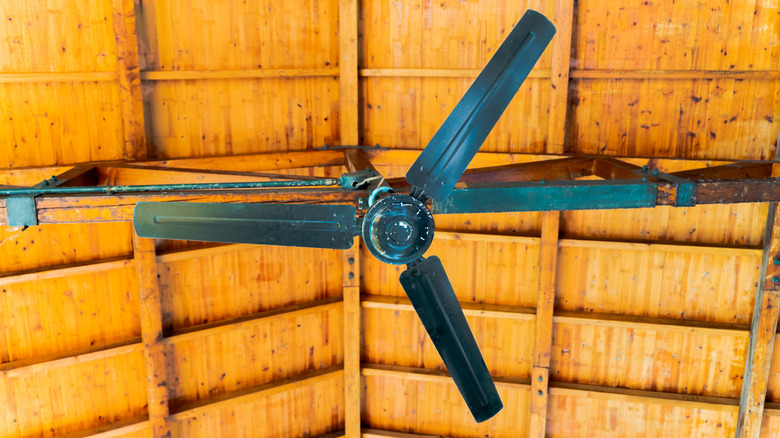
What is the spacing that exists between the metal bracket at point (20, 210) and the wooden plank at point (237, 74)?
2.50 m

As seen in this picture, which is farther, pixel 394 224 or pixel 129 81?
pixel 129 81

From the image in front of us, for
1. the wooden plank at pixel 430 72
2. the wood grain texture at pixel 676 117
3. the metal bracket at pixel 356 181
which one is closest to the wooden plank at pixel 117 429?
the metal bracket at pixel 356 181

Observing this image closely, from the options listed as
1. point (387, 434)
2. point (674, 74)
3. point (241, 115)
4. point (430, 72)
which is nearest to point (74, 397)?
point (241, 115)

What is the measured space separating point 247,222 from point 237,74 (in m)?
3.56

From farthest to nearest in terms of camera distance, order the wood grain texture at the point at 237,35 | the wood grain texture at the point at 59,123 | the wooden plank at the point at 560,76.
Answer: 1. the wooden plank at the point at 560,76
2. the wood grain texture at the point at 237,35
3. the wood grain texture at the point at 59,123

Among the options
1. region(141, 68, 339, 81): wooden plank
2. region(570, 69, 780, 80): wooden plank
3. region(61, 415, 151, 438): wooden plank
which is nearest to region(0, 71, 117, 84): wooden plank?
region(141, 68, 339, 81): wooden plank

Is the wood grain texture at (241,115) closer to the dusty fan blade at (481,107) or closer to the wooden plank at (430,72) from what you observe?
the wooden plank at (430,72)

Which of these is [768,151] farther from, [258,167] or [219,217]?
[219,217]

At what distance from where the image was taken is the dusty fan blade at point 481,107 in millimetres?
2914

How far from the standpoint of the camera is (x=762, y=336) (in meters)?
6.30

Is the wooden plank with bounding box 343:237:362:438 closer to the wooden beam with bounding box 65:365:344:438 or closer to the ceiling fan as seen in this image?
the wooden beam with bounding box 65:365:344:438

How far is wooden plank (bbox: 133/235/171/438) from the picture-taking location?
604 centimetres

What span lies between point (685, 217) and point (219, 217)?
5.40 metres

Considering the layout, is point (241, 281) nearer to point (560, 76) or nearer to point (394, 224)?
point (394, 224)
